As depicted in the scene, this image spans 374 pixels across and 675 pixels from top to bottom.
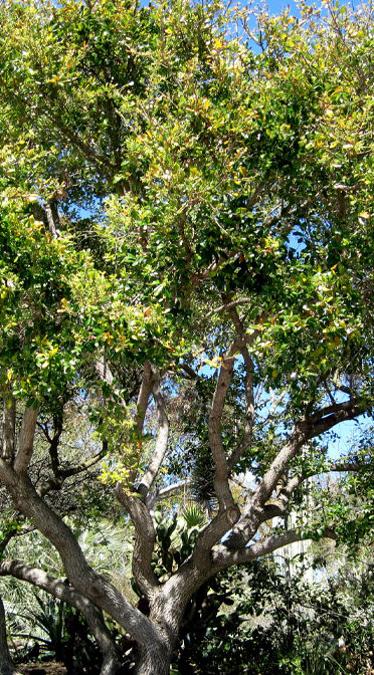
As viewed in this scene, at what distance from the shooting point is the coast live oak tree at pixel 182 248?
19.7 ft

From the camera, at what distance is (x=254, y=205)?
7.56 m

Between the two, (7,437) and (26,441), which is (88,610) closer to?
(26,441)

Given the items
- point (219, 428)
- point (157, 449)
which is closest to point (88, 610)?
point (157, 449)

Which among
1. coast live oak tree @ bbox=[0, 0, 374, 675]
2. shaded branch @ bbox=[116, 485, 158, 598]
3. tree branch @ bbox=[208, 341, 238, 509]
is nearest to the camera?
coast live oak tree @ bbox=[0, 0, 374, 675]

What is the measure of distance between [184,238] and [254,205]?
4.52 ft

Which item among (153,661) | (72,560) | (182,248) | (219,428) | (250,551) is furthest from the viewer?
(250,551)

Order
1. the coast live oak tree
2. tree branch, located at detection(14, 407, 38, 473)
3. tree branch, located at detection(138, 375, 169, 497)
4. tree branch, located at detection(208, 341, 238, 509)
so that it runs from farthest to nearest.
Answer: tree branch, located at detection(138, 375, 169, 497) → tree branch, located at detection(14, 407, 38, 473) → tree branch, located at detection(208, 341, 238, 509) → the coast live oak tree

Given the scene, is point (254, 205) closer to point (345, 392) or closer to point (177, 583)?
point (345, 392)

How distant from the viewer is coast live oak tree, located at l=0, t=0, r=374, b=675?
601 centimetres

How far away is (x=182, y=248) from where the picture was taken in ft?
21.5

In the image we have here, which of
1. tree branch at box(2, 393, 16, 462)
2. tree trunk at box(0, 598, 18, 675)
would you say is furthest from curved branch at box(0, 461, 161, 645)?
tree trunk at box(0, 598, 18, 675)

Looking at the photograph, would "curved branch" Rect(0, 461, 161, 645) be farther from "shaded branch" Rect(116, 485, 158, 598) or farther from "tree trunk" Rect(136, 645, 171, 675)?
"shaded branch" Rect(116, 485, 158, 598)

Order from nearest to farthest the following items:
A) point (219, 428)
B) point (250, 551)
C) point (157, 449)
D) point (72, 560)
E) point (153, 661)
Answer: point (153, 661)
point (219, 428)
point (72, 560)
point (250, 551)
point (157, 449)

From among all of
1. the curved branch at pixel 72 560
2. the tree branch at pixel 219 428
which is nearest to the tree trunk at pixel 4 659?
the curved branch at pixel 72 560
